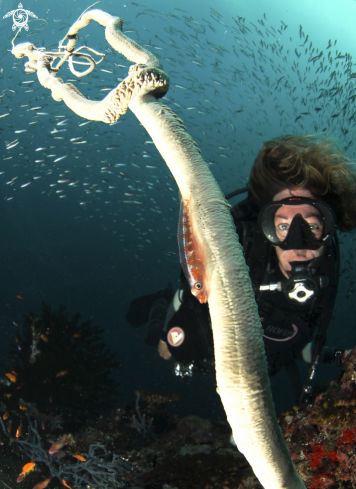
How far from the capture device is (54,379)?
6.84 metres

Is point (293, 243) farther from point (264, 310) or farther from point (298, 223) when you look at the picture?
point (264, 310)

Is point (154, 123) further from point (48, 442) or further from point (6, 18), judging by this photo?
point (6, 18)

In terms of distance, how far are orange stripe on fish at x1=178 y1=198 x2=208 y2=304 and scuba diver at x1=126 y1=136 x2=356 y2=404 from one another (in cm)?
257

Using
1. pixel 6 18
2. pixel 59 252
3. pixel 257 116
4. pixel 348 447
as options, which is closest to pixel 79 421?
pixel 348 447

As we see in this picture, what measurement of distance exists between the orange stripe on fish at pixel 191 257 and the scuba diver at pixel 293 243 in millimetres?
2566

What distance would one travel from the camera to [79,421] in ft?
20.5

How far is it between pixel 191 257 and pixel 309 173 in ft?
10.1

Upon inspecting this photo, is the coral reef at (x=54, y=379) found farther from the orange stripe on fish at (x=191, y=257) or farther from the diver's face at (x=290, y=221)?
the orange stripe on fish at (x=191, y=257)

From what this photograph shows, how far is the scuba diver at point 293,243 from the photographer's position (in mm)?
3109

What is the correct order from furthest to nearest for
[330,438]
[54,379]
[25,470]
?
[54,379] < [25,470] < [330,438]

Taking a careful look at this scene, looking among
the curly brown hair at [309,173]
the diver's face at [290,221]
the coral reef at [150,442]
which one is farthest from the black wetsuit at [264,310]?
the coral reef at [150,442]

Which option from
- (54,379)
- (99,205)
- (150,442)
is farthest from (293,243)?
(99,205)

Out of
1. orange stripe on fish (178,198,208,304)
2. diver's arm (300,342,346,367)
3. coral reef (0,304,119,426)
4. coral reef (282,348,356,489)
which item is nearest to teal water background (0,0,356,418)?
coral reef (0,304,119,426)

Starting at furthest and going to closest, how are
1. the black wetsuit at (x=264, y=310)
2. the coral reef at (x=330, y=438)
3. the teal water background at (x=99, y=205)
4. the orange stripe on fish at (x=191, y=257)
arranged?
the teal water background at (x=99, y=205)
the black wetsuit at (x=264, y=310)
the coral reef at (x=330, y=438)
the orange stripe on fish at (x=191, y=257)
